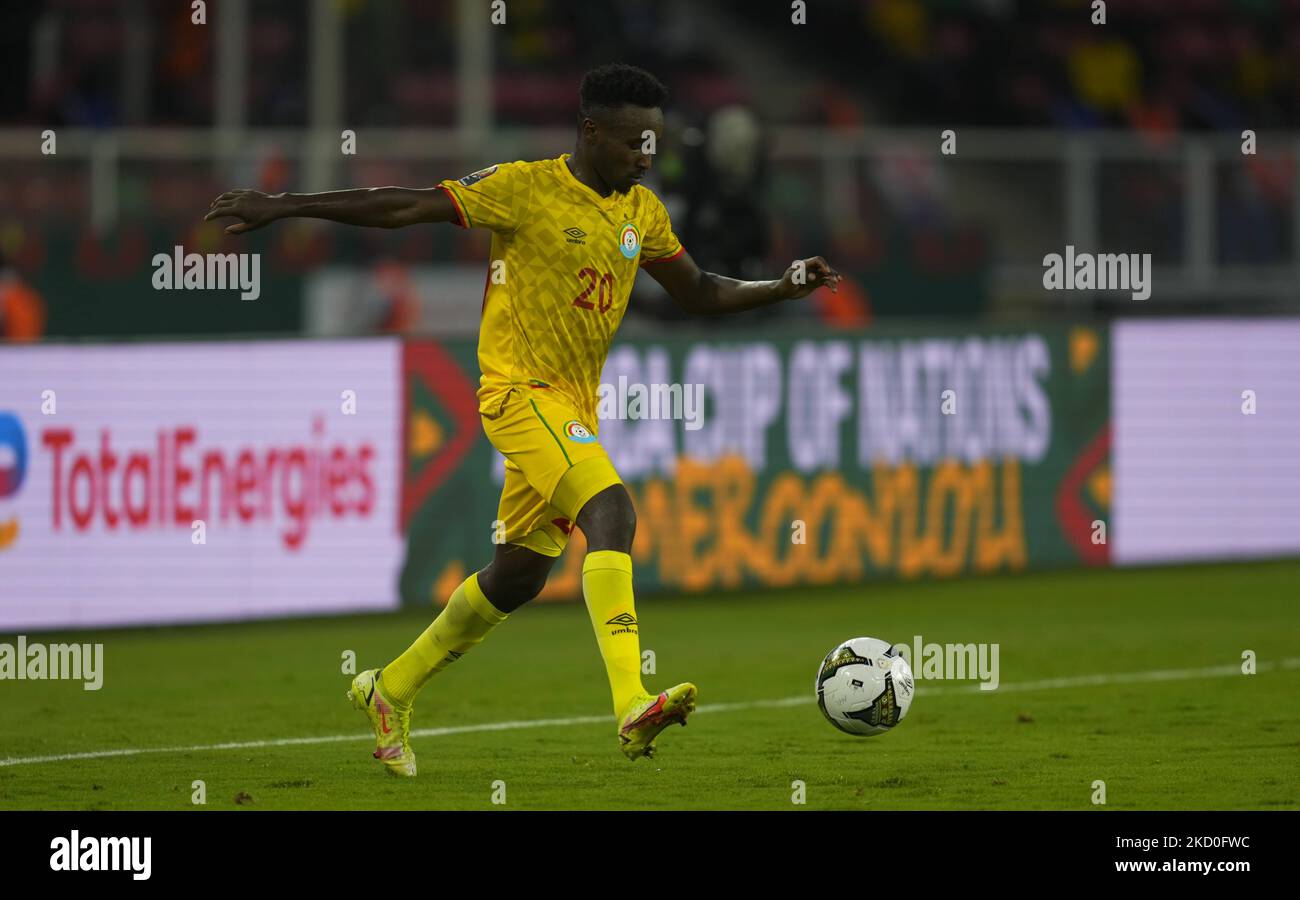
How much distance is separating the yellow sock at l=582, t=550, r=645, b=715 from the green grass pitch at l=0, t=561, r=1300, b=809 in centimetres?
47

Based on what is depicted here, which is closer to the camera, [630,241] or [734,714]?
[630,241]

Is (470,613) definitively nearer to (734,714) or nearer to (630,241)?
(630,241)


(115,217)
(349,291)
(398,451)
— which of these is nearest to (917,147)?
(349,291)

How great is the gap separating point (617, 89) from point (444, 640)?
1.99 m

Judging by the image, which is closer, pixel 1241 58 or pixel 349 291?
pixel 349 291

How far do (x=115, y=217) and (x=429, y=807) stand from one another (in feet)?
39.9

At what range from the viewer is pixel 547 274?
7.39m

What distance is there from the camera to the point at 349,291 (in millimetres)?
18969

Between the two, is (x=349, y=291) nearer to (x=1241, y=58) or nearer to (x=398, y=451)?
(x=398, y=451)

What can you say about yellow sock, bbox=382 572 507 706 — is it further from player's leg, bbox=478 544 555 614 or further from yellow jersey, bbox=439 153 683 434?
yellow jersey, bbox=439 153 683 434

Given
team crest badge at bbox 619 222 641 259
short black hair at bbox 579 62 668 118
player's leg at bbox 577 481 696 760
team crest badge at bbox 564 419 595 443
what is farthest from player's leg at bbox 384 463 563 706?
short black hair at bbox 579 62 668 118

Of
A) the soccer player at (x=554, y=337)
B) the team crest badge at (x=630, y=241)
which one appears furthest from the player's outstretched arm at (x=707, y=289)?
the team crest badge at (x=630, y=241)

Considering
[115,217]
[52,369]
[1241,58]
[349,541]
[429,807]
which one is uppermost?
[1241,58]

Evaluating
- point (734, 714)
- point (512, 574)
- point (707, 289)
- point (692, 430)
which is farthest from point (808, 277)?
point (692, 430)
